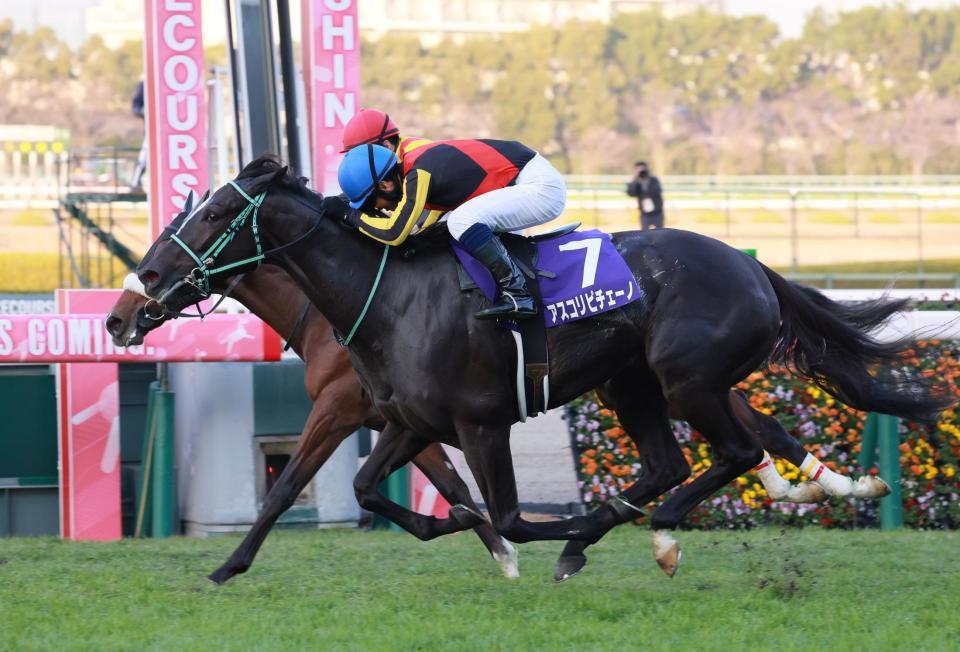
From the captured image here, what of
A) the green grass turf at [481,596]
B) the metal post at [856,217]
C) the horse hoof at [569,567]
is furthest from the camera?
the metal post at [856,217]

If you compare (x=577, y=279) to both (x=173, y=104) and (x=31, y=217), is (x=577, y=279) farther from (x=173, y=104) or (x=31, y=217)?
(x=31, y=217)

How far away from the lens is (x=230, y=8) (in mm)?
9086

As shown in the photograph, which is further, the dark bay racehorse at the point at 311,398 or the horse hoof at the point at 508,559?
the horse hoof at the point at 508,559

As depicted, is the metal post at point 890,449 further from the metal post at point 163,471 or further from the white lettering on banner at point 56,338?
the white lettering on banner at point 56,338

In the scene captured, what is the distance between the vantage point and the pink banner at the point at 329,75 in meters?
7.84

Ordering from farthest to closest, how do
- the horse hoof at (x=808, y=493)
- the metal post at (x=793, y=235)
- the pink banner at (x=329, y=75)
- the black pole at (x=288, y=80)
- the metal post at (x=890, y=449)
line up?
the metal post at (x=793, y=235) → the black pole at (x=288, y=80) → the pink banner at (x=329, y=75) → the metal post at (x=890, y=449) → the horse hoof at (x=808, y=493)

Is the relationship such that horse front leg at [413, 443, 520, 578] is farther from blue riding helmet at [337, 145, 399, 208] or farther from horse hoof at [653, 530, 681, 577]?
blue riding helmet at [337, 145, 399, 208]

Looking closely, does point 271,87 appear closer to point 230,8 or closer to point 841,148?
point 230,8

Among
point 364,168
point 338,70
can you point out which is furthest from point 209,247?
point 338,70

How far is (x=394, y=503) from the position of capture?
5.20 m

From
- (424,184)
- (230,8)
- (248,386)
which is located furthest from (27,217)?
(424,184)

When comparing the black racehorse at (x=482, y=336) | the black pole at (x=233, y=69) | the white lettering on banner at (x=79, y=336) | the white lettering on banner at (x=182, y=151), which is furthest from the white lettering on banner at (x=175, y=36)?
the black racehorse at (x=482, y=336)

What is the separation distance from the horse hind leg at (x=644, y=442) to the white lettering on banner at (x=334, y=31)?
335 centimetres

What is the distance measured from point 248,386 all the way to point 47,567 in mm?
1816
